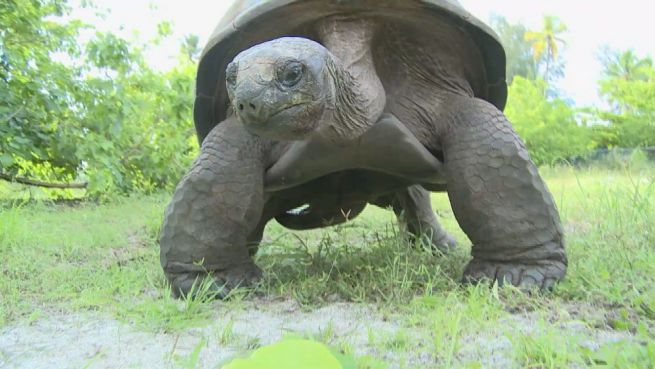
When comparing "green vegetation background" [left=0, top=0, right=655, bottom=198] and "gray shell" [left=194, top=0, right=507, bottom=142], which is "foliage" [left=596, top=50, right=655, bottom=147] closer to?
"green vegetation background" [left=0, top=0, right=655, bottom=198]

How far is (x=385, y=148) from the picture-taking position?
7.27 ft

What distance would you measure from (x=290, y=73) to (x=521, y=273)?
1134 millimetres

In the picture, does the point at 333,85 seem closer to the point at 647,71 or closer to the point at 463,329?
the point at 463,329

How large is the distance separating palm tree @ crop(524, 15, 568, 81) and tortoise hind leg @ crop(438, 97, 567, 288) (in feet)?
136

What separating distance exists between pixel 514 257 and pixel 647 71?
71.2ft

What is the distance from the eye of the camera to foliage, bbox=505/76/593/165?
1919 cm

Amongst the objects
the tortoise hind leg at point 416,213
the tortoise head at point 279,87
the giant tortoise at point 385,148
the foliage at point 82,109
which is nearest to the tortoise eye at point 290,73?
the tortoise head at point 279,87

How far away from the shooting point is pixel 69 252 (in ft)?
10.2

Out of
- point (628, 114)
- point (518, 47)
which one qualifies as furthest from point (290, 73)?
point (518, 47)

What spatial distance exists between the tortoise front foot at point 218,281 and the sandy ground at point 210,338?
274 millimetres

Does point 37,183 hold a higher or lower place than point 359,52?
lower

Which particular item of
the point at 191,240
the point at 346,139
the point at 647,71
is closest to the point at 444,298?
the point at 346,139

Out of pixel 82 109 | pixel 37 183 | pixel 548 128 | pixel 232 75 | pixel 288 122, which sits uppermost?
pixel 232 75

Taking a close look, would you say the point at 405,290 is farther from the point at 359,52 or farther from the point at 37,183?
the point at 37,183
